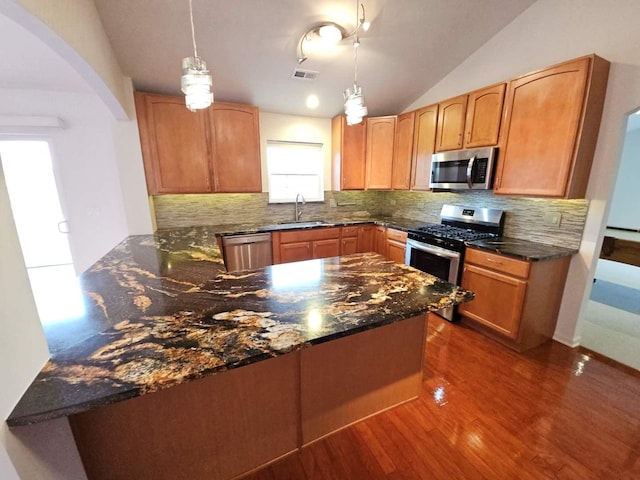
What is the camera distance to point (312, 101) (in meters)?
3.49

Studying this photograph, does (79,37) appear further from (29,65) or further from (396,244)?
(396,244)

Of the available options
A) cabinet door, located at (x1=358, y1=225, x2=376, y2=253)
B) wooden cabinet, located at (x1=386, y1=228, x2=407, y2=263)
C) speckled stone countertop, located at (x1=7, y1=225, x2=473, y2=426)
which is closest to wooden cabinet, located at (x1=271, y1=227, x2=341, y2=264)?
cabinet door, located at (x1=358, y1=225, x2=376, y2=253)

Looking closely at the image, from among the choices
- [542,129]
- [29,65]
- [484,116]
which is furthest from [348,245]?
[29,65]

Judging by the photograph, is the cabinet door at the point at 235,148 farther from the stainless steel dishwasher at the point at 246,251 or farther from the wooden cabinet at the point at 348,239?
the wooden cabinet at the point at 348,239

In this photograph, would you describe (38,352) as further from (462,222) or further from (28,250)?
(28,250)

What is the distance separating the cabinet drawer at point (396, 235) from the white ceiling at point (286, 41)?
1.84 metres

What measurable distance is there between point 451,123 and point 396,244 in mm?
1556

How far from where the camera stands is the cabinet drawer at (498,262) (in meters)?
2.23

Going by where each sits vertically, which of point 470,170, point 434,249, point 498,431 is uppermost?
point 470,170

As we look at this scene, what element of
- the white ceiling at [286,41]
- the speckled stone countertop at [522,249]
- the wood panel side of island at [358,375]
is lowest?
the wood panel side of island at [358,375]

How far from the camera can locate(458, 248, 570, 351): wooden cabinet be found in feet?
7.44

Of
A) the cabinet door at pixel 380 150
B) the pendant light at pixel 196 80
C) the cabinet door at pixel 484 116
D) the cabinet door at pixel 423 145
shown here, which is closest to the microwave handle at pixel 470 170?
the cabinet door at pixel 484 116

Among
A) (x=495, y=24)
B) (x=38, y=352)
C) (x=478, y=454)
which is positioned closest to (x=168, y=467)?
(x=38, y=352)

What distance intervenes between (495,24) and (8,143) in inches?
212
